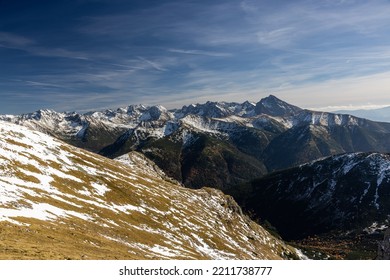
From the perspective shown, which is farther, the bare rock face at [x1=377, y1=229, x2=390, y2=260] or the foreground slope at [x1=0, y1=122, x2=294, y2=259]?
the bare rock face at [x1=377, y1=229, x2=390, y2=260]

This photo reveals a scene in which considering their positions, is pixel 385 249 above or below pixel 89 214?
below

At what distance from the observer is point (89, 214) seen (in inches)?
3942

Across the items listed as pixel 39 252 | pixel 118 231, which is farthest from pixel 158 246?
pixel 39 252

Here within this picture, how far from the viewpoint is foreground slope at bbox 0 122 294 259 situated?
189 ft

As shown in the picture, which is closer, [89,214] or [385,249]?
[89,214]

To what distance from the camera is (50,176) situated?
12406cm

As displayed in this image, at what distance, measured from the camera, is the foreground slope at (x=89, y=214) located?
57.6m

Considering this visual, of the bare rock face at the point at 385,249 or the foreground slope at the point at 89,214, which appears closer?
the foreground slope at the point at 89,214
